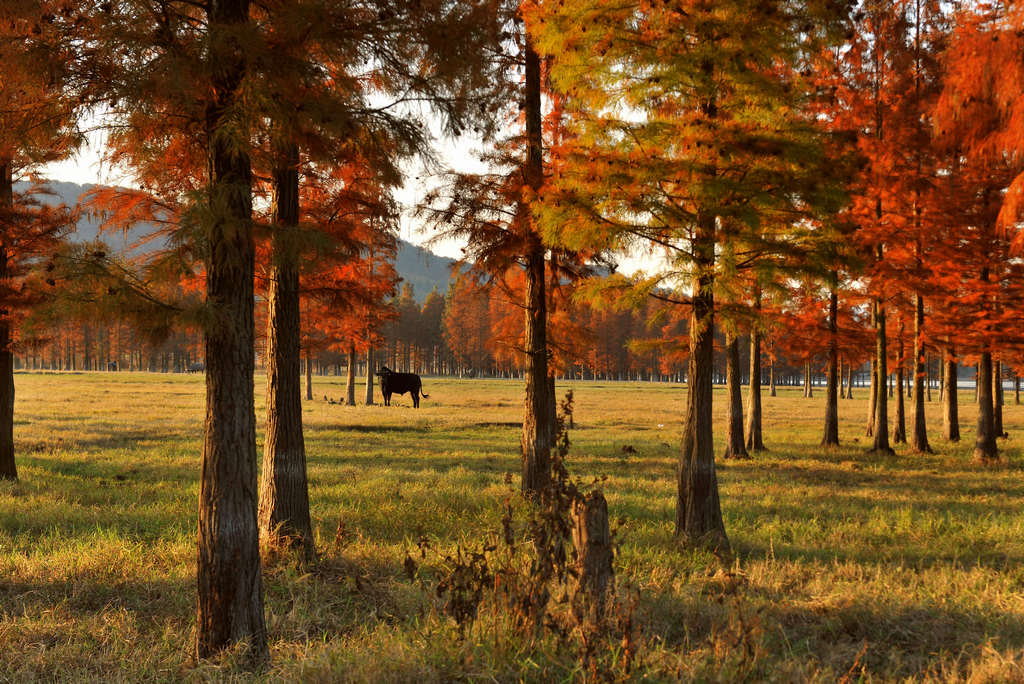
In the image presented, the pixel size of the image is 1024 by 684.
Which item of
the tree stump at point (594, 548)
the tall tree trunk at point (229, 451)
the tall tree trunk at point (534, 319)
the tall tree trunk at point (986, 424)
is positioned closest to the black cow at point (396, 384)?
the tall tree trunk at point (534, 319)

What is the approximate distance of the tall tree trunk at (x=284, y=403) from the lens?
25.2ft

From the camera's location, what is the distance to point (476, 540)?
777 centimetres

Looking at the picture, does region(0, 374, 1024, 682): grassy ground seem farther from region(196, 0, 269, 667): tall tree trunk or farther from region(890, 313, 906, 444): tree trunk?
region(890, 313, 906, 444): tree trunk

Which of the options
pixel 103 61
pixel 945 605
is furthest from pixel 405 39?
pixel 945 605

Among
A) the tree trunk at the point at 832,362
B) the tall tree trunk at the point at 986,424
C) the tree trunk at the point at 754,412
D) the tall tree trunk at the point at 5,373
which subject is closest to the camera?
the tall tree trunk at the point at 5,373

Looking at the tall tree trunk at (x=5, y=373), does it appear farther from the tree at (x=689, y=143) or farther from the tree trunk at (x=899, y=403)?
the tree trunk at (x=899, y=403)

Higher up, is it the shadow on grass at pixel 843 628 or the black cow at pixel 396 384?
the black cow at pixel 396 384

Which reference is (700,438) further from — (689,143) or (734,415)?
(734,415)

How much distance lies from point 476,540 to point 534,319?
461 cm

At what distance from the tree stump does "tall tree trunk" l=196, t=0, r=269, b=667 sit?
2.53 metres

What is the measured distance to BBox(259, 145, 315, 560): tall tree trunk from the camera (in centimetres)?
767

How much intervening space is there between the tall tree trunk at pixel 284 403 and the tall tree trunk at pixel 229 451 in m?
2.92

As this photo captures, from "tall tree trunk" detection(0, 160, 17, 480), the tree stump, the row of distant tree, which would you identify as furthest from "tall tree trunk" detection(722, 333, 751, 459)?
"tall tree trunk" detection(0, 160, 17, 480)

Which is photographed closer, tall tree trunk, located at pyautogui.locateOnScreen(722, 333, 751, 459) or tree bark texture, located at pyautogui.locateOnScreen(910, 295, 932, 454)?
tall tree trunk, located at pyautogui.locateOnScreen(722, 333, 751, 459)
